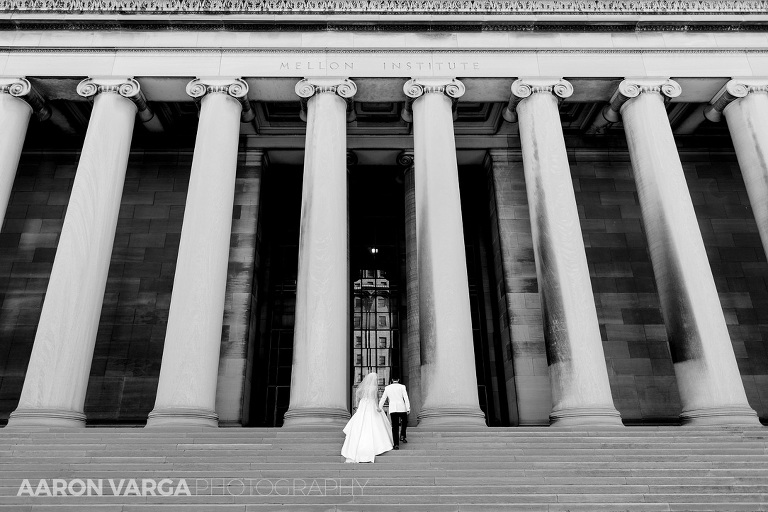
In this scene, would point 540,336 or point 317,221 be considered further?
point 540,336

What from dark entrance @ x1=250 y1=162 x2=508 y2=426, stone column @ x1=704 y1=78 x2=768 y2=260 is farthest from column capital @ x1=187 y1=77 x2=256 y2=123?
stone column @ x1=704 y1=78 x2=768 y2=260

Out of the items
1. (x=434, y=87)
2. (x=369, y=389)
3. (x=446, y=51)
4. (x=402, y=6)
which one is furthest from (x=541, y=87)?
(x=369, y=389)

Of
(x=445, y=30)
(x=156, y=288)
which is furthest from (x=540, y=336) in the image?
(x=156, y=288)

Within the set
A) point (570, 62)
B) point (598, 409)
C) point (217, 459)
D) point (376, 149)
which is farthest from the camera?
point (376, 149)

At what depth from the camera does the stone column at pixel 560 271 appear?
2230cm

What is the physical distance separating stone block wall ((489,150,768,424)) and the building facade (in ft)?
0.47

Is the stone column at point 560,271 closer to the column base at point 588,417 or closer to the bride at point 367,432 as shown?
the column base at point 588,417

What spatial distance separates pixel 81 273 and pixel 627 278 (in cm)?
2903

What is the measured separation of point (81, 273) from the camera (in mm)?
23453

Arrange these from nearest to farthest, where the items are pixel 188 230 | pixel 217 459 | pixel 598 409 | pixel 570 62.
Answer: pixel 217 459 → pixel 598 409 → pixel 188 230 → pixel 570 62

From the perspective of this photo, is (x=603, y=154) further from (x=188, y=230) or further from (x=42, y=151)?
(x=42, y=151)

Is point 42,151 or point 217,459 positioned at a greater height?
point 42,151

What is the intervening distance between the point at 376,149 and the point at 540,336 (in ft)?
49.1

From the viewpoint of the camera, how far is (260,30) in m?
28.6
